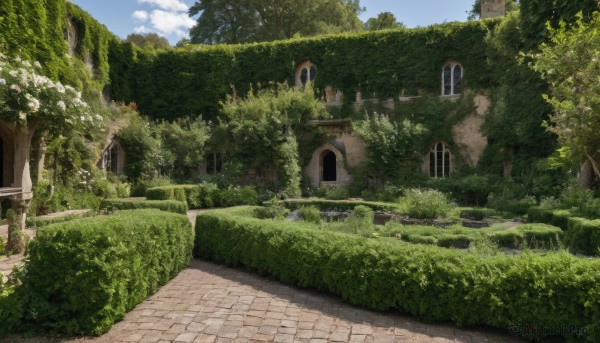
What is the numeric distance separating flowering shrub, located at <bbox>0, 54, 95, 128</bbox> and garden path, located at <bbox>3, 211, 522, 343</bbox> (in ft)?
14.0

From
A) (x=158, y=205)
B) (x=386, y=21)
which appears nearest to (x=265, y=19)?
(x=386, y=21)

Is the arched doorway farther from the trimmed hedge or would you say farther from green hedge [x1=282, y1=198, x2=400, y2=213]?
the trimmed hedge

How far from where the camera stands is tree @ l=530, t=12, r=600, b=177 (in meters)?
8.20

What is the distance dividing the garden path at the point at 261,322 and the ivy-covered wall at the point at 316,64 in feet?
50.6

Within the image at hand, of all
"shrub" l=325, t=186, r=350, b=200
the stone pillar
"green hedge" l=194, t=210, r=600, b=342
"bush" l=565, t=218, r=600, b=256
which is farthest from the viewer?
the stone pillar

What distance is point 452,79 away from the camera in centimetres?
1869

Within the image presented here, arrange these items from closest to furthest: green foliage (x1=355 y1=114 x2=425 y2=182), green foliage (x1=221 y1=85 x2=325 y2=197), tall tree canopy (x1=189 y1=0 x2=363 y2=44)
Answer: green foliage (x1=355 y1=114 x2=425 y2=182), green foliage (x1=221 y1=85 x2=325 y2=197), tall tree canopy (x1=189 y1=0 x2=363 y2=44)

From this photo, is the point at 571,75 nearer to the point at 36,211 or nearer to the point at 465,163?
the point at 465,163

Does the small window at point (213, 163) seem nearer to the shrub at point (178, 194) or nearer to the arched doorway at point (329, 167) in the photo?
the arched doorway at point (329, 167)

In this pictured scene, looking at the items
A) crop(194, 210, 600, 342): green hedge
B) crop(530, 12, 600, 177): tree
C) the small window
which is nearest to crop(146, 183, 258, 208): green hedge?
the small window

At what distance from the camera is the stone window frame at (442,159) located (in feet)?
59.6

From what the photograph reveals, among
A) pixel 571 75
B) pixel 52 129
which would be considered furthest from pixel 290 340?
pixel 571 75

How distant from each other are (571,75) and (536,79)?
20.0ft

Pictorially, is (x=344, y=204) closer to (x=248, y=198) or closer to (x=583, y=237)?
(x=248, y=198)
